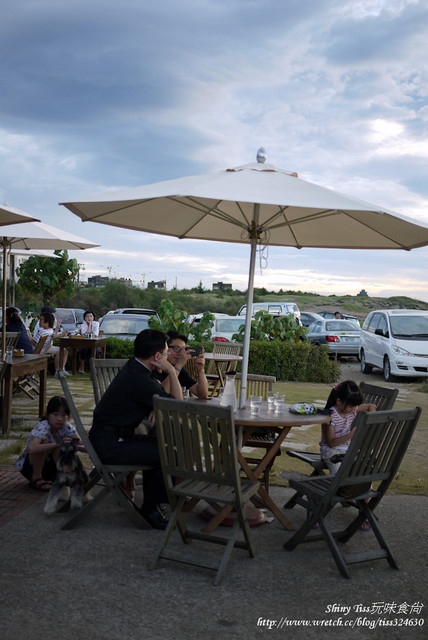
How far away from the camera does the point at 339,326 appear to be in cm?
2042

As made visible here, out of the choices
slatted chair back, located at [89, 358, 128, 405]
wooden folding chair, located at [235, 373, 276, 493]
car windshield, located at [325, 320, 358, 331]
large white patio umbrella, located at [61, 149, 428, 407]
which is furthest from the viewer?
car windshield, located at [325, 320, 358, 331]

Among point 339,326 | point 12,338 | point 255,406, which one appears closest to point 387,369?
point 339,326

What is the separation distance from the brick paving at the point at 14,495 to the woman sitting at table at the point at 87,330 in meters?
7.69

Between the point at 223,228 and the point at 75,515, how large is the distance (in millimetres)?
3200

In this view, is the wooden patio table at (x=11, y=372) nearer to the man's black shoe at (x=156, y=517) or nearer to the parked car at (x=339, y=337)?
the man's black shoe at (x=156, y=517)

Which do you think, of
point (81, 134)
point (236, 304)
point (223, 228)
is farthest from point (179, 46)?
point (236, 304)

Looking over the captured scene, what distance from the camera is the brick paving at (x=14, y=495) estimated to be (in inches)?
177

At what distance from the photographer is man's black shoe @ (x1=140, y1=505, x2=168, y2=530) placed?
4254mm

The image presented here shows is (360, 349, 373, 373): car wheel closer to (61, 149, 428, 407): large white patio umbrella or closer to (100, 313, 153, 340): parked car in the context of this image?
(100, 313, 153, 340): parked car

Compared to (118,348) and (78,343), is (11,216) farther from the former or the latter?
(118,348)

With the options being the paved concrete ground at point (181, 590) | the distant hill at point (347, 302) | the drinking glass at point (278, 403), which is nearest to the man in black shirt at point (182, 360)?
the drinking glass at point (278, 403)

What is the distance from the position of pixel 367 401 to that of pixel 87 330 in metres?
8.87

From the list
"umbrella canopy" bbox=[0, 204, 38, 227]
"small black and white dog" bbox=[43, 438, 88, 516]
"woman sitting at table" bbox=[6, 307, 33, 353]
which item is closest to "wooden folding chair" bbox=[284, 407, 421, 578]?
"small black and white dog" bbox=[43, 438, 88, 516]

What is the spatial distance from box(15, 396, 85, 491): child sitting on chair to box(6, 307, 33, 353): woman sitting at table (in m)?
4.41
